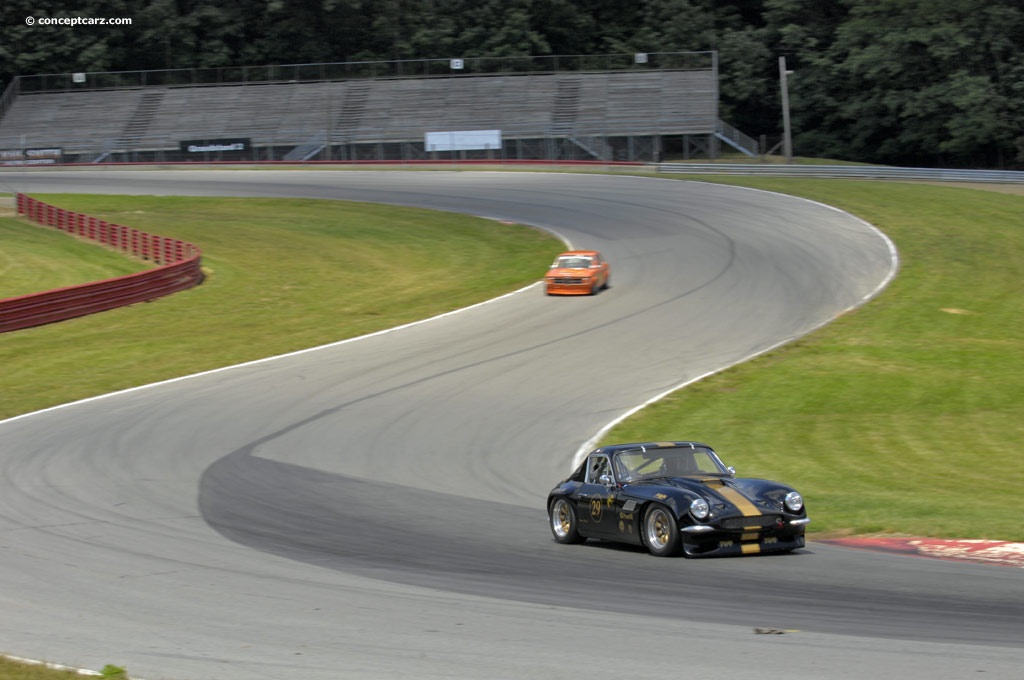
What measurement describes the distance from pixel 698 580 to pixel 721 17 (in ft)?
280

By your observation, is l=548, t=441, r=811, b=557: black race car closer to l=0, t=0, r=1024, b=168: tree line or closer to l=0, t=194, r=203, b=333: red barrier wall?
l=0, t=194, r=203, b=333: red barrier wall

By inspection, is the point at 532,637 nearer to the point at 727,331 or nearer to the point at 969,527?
the point at 969,527

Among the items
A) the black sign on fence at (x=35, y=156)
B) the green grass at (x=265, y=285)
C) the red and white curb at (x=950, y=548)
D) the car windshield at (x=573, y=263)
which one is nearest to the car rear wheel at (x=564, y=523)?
the red and white curb at (x=950, y=548)

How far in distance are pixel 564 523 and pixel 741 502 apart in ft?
7.54

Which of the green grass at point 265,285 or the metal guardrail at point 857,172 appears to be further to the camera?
the metal guardrail at point 857,172

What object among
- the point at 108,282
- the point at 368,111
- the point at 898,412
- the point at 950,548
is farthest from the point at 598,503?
the point at 368,111

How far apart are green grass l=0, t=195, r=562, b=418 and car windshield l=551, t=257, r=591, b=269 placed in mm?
2260

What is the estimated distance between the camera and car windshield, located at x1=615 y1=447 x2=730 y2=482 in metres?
12.9

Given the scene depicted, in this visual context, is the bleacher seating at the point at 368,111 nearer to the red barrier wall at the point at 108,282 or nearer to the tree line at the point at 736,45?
the tree line at the point at 736,45

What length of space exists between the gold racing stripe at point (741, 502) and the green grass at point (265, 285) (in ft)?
54.4

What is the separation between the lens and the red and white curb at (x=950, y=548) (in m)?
11.3

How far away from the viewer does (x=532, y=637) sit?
8.66 meters

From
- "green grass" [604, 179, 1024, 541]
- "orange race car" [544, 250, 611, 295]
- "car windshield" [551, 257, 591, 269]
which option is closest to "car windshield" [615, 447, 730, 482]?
"green grass" [604, 179, 1024, 541]

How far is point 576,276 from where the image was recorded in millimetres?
34906
